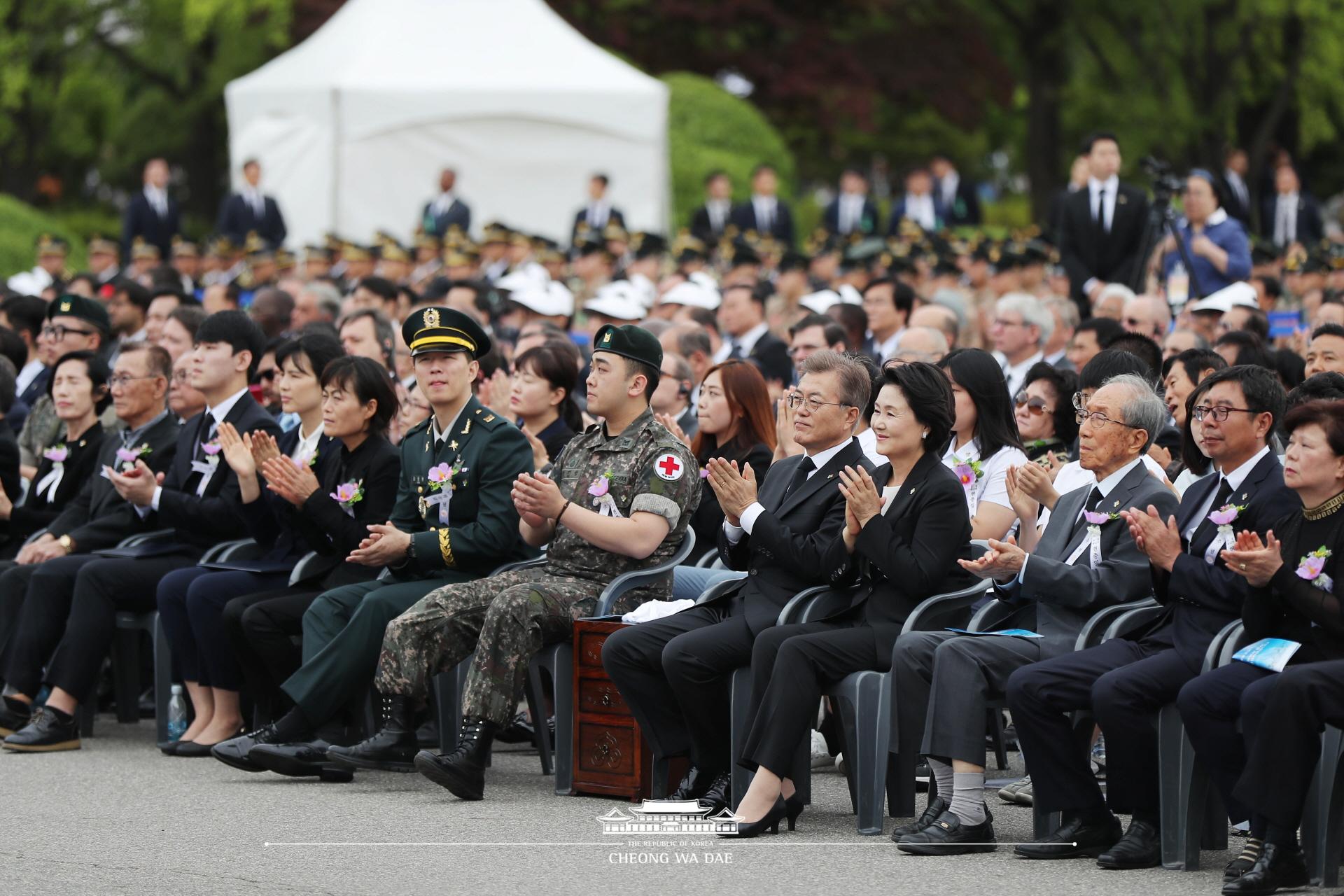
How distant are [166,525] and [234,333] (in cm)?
98

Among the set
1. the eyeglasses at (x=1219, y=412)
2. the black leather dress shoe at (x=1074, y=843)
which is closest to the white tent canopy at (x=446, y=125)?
the eyeglasses at (x=1219, y=412)

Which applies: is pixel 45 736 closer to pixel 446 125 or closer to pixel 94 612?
pixel 94 612

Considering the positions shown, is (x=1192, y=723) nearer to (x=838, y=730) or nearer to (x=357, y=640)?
(x=838, y=730)

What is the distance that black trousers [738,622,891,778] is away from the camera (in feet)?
23.7

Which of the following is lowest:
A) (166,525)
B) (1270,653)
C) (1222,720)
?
(166,525)

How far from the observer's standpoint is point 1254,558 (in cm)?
632

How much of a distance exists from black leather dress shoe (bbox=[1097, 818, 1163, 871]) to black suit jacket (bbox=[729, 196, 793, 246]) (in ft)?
47.8

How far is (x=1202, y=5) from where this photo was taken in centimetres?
2800

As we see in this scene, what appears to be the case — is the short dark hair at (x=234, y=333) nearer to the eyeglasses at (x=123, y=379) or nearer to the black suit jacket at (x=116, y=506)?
the eyeglasses at (x=123, y=379)

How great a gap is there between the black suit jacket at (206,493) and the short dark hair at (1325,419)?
4.91m

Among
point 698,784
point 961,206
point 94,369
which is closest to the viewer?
point 698,784

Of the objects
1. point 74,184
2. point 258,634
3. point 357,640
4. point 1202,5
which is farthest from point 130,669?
point 74,184

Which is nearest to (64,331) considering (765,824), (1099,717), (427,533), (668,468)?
(427,533)

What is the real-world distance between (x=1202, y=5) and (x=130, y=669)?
70.3ft
